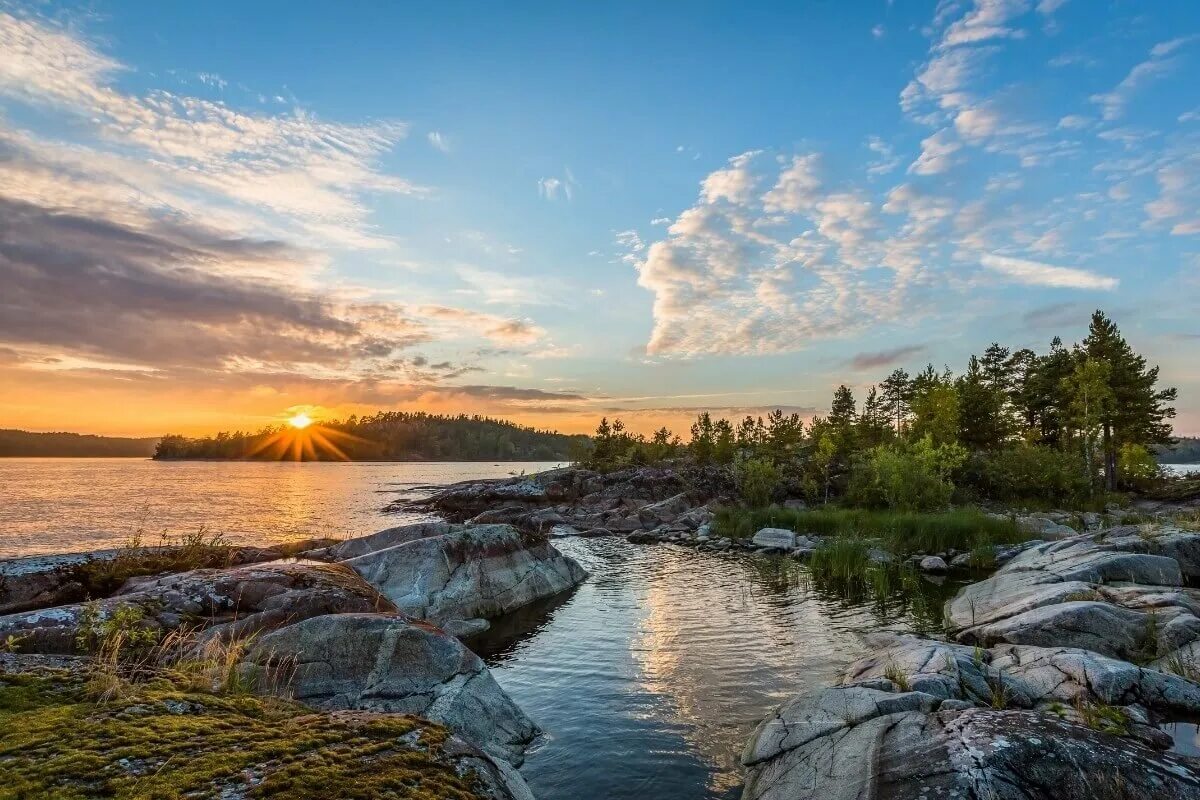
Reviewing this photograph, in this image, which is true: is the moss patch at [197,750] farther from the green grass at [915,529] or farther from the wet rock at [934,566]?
the green grass at [915,529]

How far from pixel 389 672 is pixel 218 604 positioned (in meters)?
3.77

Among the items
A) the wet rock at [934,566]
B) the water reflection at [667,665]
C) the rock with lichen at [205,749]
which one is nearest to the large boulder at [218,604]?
the rock with lichen at [205,749]

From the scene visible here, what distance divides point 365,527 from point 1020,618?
4918 cm

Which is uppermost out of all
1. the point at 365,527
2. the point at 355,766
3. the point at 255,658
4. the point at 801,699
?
the point at 355,766

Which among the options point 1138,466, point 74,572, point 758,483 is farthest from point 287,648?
point 1138,466

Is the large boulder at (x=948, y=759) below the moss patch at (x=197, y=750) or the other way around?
below

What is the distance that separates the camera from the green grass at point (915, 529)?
109 feet

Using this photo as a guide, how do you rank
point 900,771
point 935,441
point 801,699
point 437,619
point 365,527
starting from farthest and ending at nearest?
point 935,441 < point 365,527 < point 437,619 < point 801,699 < point 900,771

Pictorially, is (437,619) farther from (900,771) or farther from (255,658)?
(900,771)

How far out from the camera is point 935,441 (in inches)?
2726

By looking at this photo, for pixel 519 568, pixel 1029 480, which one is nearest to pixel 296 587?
pixel 519 568

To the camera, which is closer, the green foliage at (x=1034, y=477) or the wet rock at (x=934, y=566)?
the wet rock at (x=934, y=566)

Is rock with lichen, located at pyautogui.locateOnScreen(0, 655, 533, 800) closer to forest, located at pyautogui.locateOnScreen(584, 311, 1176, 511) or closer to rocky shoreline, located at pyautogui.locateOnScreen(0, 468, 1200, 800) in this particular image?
rocky shoreline, located at pyautogui.locateOnScreen(0, 468, 1200, 800)

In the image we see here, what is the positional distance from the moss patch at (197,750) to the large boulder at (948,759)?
17.9 ft
